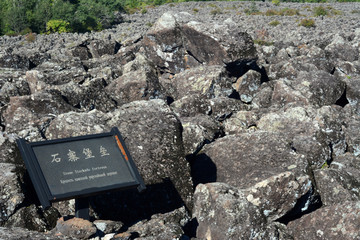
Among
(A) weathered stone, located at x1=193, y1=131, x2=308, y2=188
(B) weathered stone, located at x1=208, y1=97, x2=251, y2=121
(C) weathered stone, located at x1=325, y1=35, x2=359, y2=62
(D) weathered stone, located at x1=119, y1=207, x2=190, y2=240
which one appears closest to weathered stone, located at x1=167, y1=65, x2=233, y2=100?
(B) weathered stone, located at x1=208, y1=97, x2=251, y2=121

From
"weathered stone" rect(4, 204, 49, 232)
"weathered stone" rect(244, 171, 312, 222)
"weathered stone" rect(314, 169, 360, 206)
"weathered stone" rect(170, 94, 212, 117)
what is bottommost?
"weathered stone" rect(170, 94, 212, 117)

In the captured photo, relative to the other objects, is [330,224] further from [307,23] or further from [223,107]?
[307,23]

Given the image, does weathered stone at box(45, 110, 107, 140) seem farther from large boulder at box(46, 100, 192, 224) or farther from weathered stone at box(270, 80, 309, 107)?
weathered stone at box(270, 80, 309, 107)

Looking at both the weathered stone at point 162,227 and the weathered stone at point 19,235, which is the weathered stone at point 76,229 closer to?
the weathered stone at point 19,235

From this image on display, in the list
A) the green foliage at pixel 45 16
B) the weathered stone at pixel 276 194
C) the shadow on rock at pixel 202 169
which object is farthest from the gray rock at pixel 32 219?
the green foliage at pixel 45 16

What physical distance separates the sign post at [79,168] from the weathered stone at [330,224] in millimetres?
3234

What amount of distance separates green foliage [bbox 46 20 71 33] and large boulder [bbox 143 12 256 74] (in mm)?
20616

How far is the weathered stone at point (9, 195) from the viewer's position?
8422 millimetres

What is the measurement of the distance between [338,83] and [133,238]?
11218 millimetres

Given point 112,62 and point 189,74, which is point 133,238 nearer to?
point 189,74

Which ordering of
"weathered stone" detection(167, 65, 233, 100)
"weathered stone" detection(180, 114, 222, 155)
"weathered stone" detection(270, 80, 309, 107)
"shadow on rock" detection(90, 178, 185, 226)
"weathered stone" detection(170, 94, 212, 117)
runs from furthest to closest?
1. "weathered stone" detection(167, 65, 233, 100)
2. "weathered stone" detection(270, 80, 309, 107)
3. "weathered stone" detection(170, 94, 212, 117)
4. "weathered stone" detection(180, 114, 222, 155)
5. "shadow on rock" detection(90, 178, 185, 226)

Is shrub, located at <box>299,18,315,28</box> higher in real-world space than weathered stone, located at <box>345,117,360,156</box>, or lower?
lower

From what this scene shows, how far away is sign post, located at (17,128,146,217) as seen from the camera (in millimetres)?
7285

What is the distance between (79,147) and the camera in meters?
7.89
